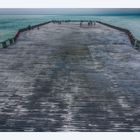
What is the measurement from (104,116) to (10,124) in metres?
3.64

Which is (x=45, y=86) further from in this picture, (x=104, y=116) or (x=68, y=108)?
(x=104, y=116)

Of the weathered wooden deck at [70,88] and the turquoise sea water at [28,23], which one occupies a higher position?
the weathered wooden deck at [70,88]

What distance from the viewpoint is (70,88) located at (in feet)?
51.7

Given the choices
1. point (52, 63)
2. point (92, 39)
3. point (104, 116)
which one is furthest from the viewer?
point (92, 39)

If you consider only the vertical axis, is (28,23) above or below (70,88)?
below

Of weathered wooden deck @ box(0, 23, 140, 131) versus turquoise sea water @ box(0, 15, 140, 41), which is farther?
turquoise sea water @ box(0, 15, 140, 41)

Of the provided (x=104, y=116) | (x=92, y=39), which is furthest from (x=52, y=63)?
(x=92, y=39)

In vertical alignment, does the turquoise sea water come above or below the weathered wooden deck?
below

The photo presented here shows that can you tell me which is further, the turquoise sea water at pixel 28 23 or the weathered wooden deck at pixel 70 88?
the turquoise sea water at pixel 28 23

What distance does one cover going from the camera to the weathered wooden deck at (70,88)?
11.7 m

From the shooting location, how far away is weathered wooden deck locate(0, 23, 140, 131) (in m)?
11.7

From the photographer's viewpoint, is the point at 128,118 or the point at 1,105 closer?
the point at 128,118

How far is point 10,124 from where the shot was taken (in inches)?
451

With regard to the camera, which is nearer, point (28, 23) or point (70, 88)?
point (70, 88)
